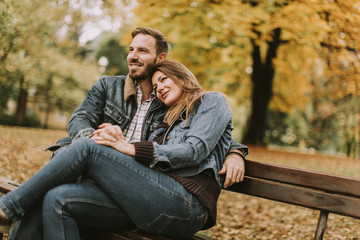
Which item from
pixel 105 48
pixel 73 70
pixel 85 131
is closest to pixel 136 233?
pixel 85 131

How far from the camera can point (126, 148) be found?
2197 millimetres

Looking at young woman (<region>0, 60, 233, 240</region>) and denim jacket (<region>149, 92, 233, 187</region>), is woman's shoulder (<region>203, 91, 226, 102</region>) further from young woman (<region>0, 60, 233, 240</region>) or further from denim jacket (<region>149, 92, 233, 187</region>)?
young woman (<region>0, 60, 233, 240</region>)

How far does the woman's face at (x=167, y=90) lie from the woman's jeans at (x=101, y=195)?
0.82 meters

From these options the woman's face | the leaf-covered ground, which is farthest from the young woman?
the leaf-covered ground

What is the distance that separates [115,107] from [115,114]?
0.22 ft

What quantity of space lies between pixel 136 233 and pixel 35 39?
27.0 feet

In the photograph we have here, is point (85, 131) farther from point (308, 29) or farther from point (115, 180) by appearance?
point (308, 29)

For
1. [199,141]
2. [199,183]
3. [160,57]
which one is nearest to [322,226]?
[199,183]

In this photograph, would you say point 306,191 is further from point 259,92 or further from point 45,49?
point 45,49

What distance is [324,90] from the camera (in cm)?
1906

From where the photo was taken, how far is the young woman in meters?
2.03

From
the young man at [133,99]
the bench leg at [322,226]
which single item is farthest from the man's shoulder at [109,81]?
the bench leg at [322,226]

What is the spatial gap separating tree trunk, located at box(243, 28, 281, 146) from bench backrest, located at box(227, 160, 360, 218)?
8882 mm

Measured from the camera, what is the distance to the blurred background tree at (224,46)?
18.8 ft
